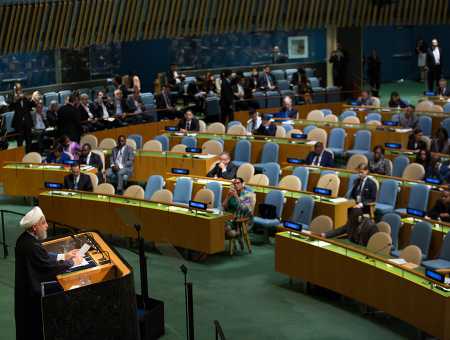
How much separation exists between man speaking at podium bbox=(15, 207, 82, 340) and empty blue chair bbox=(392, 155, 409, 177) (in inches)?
328

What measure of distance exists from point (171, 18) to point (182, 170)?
8580 mm

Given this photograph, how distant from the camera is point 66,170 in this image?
1572 centimetres

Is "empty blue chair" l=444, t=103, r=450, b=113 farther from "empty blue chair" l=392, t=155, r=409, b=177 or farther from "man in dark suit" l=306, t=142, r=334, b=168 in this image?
"man in dark suit" l=306, t=142, r=334, b=168

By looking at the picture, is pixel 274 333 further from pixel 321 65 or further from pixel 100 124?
pixel 321 65

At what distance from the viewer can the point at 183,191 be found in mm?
14211

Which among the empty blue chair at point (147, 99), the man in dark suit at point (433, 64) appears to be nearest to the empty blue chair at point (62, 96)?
the empty blue chair at point (147, 99)

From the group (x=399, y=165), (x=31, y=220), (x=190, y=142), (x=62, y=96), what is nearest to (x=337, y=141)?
(x=399, y=165)

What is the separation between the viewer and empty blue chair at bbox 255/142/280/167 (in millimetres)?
16797

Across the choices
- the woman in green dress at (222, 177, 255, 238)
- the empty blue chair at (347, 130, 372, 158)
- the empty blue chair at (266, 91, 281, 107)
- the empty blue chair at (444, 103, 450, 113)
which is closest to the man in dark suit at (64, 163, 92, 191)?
the woman in green dress at (222, 177, 255, 238)

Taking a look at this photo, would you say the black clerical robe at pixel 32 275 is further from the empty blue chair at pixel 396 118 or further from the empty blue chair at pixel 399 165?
the empty blue chair at pixel 396 118

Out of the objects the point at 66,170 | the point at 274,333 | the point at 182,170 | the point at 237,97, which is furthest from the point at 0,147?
the point at 274,333

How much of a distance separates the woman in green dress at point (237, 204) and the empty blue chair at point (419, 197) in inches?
84.5

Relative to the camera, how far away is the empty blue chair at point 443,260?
1087 cm

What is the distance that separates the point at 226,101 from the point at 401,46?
1172 cm
